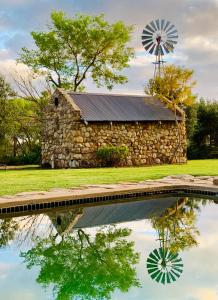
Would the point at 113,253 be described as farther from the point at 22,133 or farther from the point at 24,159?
the point at 22,133

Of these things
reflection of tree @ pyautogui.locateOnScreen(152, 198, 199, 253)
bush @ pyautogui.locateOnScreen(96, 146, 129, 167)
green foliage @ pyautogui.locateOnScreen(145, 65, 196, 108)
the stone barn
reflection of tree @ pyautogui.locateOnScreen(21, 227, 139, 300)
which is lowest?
reflection of tree @ pyautogui.locateOnScreen(21, 227, 139, 300)

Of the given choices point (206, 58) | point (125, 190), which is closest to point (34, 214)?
point (125, 190)

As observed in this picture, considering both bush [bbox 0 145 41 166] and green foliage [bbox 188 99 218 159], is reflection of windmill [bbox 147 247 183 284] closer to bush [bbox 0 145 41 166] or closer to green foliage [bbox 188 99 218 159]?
bush [bbox 0 145 41 166]

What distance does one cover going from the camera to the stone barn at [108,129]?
75.7 ft

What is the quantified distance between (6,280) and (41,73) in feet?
107

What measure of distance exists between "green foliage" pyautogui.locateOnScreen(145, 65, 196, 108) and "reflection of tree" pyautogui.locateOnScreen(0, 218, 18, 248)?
64.2 ft

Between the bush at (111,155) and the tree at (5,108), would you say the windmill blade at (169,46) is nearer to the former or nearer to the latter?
the bush at (111,155)

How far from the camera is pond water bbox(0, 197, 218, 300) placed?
217 inches

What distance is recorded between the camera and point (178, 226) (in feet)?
30.1

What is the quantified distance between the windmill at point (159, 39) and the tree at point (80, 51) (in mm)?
5826

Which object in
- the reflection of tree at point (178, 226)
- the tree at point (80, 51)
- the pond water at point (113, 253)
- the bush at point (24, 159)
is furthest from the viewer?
the tree at point (80, 51)

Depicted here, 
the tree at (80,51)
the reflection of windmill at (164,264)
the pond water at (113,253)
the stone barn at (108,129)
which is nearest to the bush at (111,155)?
the stone barn at (108,129)

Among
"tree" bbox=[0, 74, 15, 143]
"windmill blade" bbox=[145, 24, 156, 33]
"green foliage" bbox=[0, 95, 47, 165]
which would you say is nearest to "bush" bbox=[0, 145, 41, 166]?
"green foliage" bbox=[0, 95, 47, 165]

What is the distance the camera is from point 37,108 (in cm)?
3900
